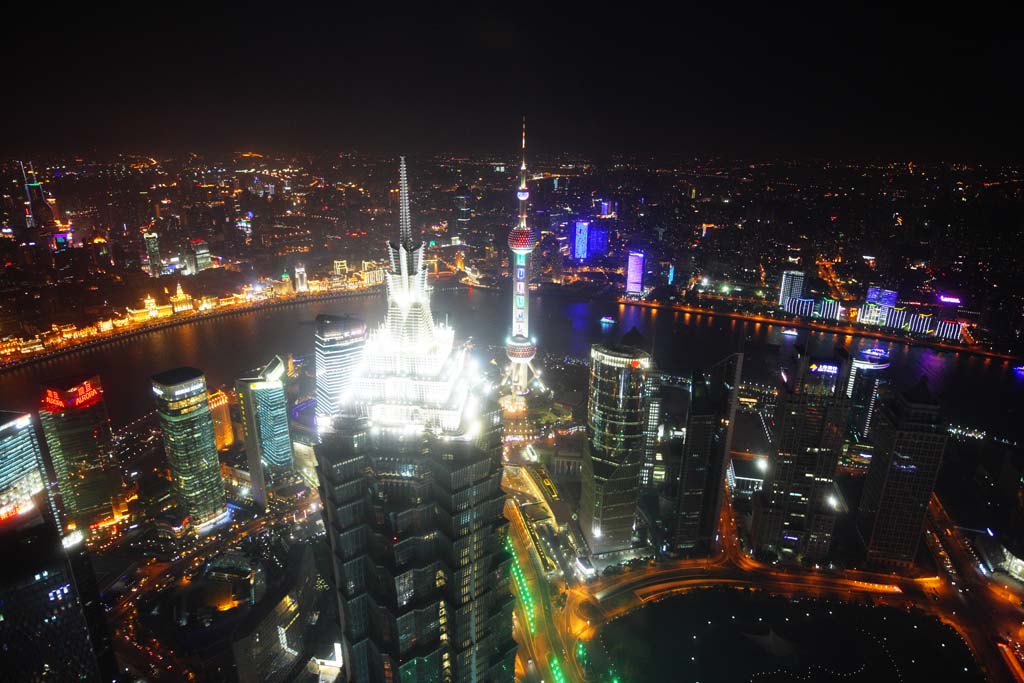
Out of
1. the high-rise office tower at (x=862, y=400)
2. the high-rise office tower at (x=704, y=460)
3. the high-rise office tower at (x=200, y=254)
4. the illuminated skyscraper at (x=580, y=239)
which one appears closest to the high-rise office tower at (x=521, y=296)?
the high-rise office tower at (x=704, y=460)

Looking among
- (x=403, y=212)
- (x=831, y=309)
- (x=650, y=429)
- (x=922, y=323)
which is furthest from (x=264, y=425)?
(x=922, y=323)

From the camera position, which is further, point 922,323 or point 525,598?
point 922,323

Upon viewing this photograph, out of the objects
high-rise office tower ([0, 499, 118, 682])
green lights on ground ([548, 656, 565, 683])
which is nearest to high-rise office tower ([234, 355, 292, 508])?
high-rise office tower ([0, 499, 118, 682])

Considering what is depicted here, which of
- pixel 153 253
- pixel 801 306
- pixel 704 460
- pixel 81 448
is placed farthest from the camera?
pixel 153 253

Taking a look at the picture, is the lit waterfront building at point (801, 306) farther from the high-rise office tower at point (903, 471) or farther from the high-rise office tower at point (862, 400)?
the high-rise office tower at point (903, 471)

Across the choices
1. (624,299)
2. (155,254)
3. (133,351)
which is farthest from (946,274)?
(155,254)

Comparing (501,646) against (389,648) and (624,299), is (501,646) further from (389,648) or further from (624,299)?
(624,299)

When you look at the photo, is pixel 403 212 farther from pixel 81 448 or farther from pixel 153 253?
pixel 153 253
